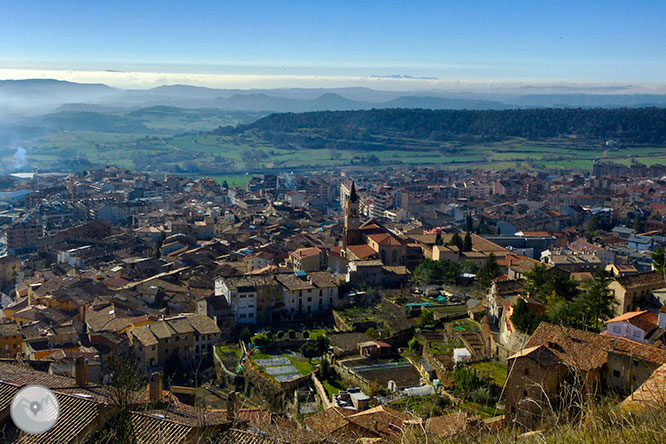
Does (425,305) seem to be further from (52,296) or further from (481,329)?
(52,296)

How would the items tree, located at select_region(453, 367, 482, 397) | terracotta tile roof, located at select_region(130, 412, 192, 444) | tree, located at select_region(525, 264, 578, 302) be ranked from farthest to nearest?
tree, located at select_region(525, 264, 578, 302)
tree, located at select_region(453, 367, 482, 397)
terracotta tile roof, located at select_region(130, 412, 192, 444)

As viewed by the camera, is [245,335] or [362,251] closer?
[245,335]

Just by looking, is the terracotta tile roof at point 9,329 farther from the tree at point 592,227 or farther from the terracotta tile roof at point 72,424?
the tree at point 592,227

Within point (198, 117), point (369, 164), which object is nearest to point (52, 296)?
point (369, 164)

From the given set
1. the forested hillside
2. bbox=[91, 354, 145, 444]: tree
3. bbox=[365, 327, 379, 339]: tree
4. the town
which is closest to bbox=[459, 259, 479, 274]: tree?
the town

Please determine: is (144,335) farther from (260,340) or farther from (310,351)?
(310,351)

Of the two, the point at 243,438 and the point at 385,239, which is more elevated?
the point at 243,438

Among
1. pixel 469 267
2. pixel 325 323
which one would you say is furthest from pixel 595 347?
pixel 469 267

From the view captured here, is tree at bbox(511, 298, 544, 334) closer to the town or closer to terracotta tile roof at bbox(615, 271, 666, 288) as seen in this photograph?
the town

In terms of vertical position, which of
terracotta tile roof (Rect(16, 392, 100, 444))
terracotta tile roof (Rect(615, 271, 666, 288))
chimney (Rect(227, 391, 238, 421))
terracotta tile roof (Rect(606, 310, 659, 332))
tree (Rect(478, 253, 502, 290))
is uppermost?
terracotta tile roof (Rect(16, 392, 100, 444))
